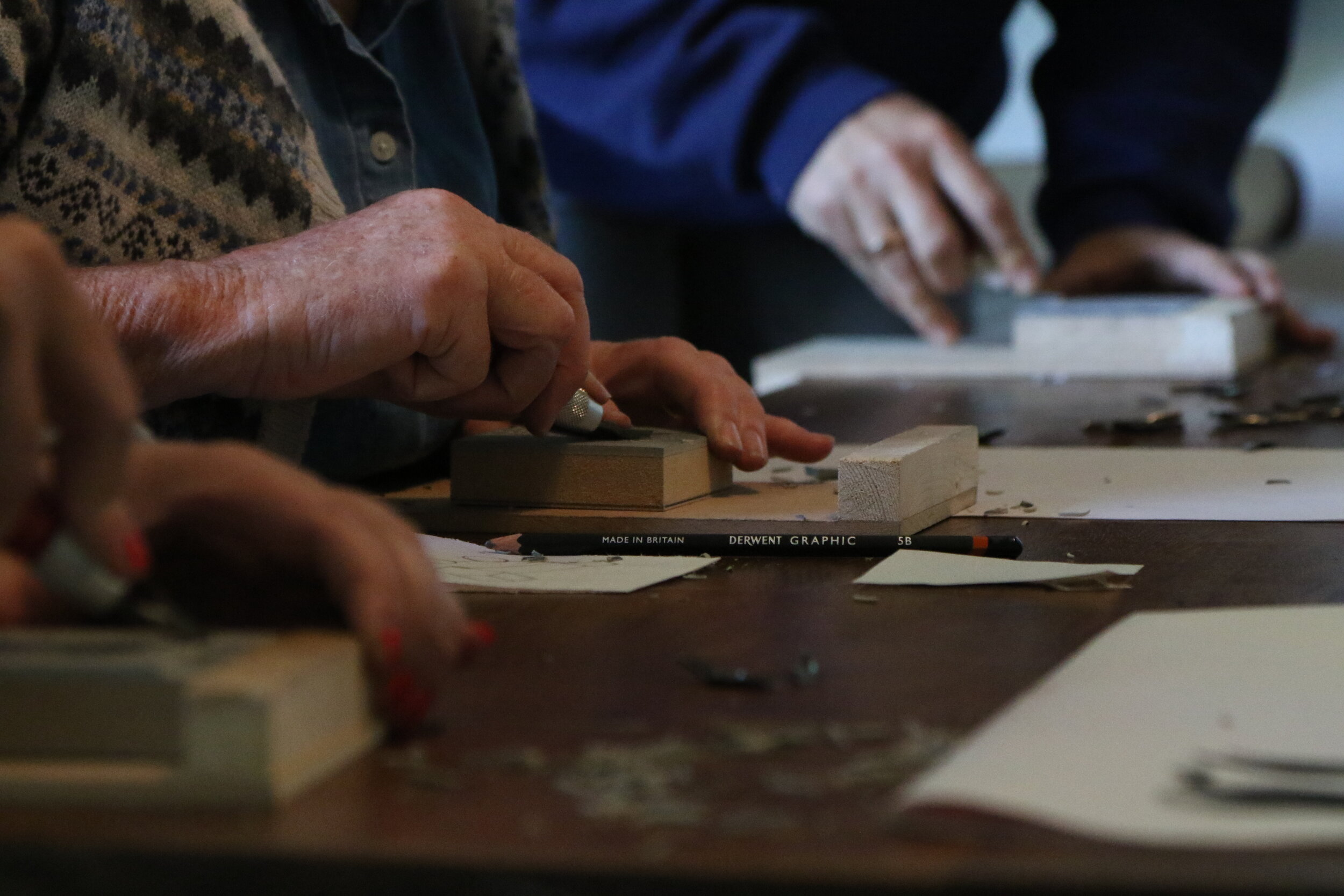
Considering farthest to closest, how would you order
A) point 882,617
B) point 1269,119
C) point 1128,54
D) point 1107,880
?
point 1269,119 → point 1128,54 → point 882,617 → point 1107,880

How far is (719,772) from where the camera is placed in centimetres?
44

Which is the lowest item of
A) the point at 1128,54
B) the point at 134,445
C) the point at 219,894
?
the point at 219,894

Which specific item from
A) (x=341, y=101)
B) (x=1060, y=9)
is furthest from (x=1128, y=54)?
(x=341, y=101)

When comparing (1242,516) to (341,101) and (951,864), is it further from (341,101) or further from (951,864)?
(341,101)

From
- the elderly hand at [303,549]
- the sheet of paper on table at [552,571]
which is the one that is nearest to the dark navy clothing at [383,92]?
the sheet of paper on table at [552,571]

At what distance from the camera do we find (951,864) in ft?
1.20

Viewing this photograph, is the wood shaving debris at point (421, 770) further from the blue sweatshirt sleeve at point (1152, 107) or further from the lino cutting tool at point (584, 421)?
the blue sweatshirt sleeve at point (1152, 107)

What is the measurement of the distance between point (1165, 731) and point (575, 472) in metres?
0.49

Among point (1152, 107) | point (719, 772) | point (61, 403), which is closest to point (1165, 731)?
point (719, 772)

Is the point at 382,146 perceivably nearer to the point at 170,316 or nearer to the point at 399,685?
the point at 170,316

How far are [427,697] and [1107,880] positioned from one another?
0.74 ft

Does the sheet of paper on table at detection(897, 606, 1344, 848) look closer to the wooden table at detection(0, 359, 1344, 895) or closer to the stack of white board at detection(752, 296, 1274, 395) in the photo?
the wooden table at detection(0, 359, 1344, 895)

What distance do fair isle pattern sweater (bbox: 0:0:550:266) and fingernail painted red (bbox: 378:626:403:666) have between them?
0.56 metres

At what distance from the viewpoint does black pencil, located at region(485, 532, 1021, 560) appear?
778 mm
